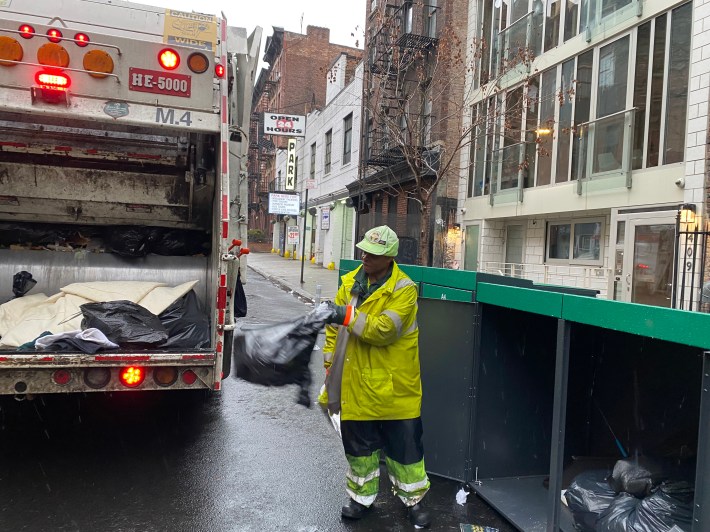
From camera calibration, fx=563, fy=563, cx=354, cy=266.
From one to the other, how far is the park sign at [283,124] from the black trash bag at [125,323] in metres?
20.6

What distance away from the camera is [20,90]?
3.47 meters

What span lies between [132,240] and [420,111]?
1362 centimetres

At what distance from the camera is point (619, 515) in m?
2.83

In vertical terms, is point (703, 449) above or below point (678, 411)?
above

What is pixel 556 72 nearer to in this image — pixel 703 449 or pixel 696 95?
pixel 696 95

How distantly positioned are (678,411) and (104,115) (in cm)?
397

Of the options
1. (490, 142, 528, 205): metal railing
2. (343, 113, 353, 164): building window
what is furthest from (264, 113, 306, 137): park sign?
(490, 142, 528, 205): metal railing

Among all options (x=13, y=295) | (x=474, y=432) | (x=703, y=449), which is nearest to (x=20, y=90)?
(x=13, y=295)

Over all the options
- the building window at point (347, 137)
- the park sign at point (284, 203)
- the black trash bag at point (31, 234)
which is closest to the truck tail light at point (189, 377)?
the black trash bag at point (31, 234)

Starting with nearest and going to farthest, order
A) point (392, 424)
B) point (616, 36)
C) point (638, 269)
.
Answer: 1. point (392, 424)
2. point (638, 269)
3. point (616, 36)

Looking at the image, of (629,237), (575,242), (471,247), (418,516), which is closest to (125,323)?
(418,516)

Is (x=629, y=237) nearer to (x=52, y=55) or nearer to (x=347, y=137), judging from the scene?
(x=52, y=55)

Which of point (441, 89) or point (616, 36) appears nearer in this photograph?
point (616, 36)

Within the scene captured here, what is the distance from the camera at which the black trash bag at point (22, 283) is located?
5.39 m
